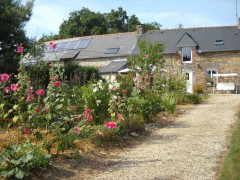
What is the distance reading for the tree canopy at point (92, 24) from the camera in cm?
4584

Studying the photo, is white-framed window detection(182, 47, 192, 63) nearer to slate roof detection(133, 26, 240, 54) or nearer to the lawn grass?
slate roof detection(133, 26, 240, 54)

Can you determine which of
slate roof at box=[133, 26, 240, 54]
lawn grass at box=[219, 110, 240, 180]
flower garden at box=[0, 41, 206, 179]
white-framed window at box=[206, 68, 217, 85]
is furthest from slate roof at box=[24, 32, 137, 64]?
lawn grass at box=[219, 110, 240, 180]

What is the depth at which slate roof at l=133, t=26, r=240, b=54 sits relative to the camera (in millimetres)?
27156

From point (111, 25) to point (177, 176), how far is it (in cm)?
4604

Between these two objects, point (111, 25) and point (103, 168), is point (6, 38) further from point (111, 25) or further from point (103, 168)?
point (111, 25)

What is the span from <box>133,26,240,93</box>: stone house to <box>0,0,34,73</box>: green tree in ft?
56.0

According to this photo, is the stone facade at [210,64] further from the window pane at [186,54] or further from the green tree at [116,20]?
the green tree at [116,20]

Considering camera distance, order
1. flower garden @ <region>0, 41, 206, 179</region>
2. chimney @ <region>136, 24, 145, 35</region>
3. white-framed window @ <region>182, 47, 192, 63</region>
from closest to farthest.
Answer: flower garden @ <region>0, 41, 206, 179</region>, white-framed window @ <region>182, 47, 192, 63</region>, chimney @ <region>136, 24, 145, 35</region>

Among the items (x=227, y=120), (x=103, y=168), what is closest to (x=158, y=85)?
(x=227, y=120)

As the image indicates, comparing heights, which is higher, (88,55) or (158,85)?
(88,55)

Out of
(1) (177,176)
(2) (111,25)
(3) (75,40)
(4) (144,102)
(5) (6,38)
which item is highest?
(2) (111,25)

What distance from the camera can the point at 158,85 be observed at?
12250 mm

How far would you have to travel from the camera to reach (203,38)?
1125 inches

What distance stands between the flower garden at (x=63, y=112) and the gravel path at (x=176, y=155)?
2.19ft
